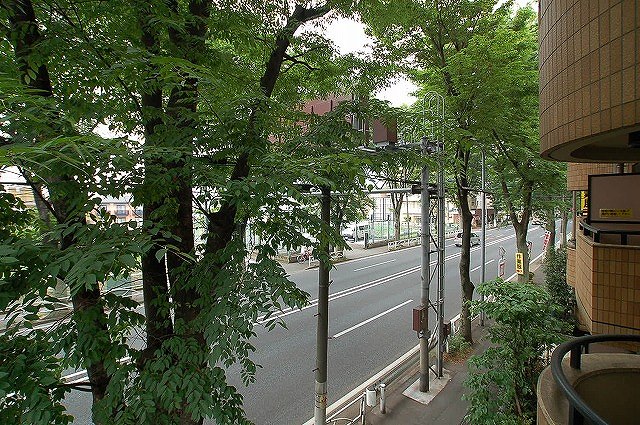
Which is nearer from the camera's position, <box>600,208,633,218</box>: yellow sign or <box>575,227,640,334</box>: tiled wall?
<box>575,227,640,334</box>: tiled wall

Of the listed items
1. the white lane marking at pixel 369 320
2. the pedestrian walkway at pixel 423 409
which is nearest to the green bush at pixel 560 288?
the pedestrian walkway at pixel 423 409

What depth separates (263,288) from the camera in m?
2.53

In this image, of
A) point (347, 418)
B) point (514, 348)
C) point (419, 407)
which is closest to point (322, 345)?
point (347, 418)

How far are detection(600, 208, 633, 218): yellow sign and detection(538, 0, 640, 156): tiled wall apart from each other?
11.6 ft

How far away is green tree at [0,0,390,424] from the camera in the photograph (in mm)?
2129

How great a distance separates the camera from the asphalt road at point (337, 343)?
7.62 m

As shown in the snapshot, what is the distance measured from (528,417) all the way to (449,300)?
395 inches

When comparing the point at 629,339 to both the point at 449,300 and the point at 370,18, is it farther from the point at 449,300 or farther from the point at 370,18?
the point at 449,300

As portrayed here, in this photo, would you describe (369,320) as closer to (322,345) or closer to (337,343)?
(337,343)

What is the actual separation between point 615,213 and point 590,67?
14.6 feet

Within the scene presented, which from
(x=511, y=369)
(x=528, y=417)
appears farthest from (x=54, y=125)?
(x=528, y=417)

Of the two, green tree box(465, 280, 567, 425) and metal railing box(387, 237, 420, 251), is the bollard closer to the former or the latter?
green tree box(465, 280, 567, 425)

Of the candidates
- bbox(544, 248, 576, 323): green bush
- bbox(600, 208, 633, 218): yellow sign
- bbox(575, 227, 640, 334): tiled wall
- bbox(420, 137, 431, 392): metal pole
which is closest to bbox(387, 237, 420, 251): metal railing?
bbox(544, 248, 576, 323): green bush

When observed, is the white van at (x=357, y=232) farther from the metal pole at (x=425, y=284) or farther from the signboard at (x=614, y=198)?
the signboard at (x=614, y=198)
